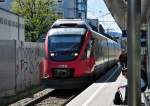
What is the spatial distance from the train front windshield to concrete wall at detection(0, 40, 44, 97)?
1.67 meters

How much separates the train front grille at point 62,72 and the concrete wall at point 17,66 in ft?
5.84

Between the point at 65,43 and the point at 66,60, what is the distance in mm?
932

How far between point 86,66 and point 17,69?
3188 millimetres

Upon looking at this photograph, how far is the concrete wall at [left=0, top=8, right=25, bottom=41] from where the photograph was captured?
1117 inches

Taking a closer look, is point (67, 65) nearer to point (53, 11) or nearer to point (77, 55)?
point (77, 55)

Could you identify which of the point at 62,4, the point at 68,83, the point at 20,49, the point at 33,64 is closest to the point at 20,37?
the point at 33,64

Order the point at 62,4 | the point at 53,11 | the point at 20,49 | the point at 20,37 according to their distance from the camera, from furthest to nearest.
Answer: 1. the point at 62,4
2. the point at 53,11
3. the point at 20,37
4. the point at 20,49

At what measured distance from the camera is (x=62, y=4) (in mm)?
112750

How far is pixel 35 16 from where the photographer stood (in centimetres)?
6191

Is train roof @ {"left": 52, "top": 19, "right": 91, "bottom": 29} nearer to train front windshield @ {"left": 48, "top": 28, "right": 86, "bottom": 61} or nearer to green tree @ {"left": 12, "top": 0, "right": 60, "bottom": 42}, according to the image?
train front windshield @ {"left": 48, "top": 28, "right": 86, "bottom": 61}

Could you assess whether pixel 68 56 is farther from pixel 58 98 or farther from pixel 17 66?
pixel 17 66

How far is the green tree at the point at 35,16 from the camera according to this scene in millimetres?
60875

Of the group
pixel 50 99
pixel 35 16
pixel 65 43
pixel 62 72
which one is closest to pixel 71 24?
pixel 65 43

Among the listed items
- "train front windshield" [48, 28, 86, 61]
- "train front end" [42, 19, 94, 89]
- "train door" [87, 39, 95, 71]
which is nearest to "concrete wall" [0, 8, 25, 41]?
"train front windshield" [48, 28, 86, 61]
